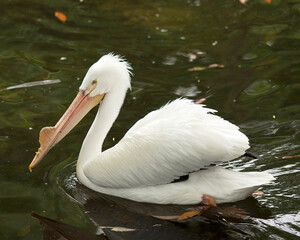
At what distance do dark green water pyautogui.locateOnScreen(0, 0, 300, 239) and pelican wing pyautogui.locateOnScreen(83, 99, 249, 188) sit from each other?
1.21ft

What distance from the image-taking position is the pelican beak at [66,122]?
4719 millimetres

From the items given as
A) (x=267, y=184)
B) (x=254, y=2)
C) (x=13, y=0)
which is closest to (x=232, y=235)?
(x=267, y=184)

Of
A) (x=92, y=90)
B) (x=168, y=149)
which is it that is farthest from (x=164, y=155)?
(x=92, y=90)

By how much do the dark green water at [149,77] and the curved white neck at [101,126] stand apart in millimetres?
244

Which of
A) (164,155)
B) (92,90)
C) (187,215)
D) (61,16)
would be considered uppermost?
(92,90)

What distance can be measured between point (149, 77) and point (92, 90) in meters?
1.77

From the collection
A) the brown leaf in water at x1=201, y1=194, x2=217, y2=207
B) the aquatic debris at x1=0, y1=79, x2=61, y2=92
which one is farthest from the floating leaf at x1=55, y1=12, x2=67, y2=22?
the brown leaf in water at x1=201, y1=194, x2=217, y2=207

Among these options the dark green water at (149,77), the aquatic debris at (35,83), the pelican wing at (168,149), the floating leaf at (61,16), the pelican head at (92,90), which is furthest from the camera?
the floating leaf at (61,16)

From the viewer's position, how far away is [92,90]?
188 inches

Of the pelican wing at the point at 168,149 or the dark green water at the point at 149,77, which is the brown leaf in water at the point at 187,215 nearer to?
the dark green water at the point at 149,77

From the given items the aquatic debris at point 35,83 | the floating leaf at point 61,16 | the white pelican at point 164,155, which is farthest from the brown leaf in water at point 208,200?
the floating leaf at point 61,16

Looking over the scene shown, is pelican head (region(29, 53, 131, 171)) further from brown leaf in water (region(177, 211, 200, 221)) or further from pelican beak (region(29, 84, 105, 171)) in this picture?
brown leaf in water (region(177, 211, 200, 221))

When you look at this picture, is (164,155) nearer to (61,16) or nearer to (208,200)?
(208,200)

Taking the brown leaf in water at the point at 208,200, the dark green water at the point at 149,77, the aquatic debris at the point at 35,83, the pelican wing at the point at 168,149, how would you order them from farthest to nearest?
the aquatic debris at the point at 35,83
the dark green water at the point at 149,77
the brown leaf in water at the point at 208,200
the pelican wing at the point at 168,149
